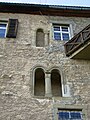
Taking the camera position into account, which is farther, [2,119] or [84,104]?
[84,104]

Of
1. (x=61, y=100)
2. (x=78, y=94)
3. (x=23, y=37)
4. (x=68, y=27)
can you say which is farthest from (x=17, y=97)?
(x=68, y=27)

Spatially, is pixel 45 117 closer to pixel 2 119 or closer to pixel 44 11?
pixel 2 119

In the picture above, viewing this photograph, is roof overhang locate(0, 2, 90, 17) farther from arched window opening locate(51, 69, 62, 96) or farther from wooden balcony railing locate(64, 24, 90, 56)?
arched window opening locate(51, 69, 62, 96)

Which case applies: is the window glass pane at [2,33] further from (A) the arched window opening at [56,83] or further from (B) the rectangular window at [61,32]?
(A) the arched window opening at [56,83]

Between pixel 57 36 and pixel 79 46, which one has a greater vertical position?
pixel 57 36

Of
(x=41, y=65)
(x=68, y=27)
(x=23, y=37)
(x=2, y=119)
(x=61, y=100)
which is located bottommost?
(x=2, y=119)

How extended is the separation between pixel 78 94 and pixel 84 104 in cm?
53

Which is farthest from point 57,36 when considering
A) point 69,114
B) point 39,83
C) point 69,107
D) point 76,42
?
point 69,114

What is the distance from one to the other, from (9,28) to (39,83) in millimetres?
3716

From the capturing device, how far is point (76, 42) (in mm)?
11305

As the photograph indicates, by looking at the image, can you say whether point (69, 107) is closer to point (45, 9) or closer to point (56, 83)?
point (56, 83)

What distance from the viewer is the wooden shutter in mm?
11930

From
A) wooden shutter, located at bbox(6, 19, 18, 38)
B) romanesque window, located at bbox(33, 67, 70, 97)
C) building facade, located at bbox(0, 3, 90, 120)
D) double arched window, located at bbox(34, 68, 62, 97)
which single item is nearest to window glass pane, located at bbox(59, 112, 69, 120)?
building facade, located at bbox(0, 3, 90, 120)

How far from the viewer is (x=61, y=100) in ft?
30.2
